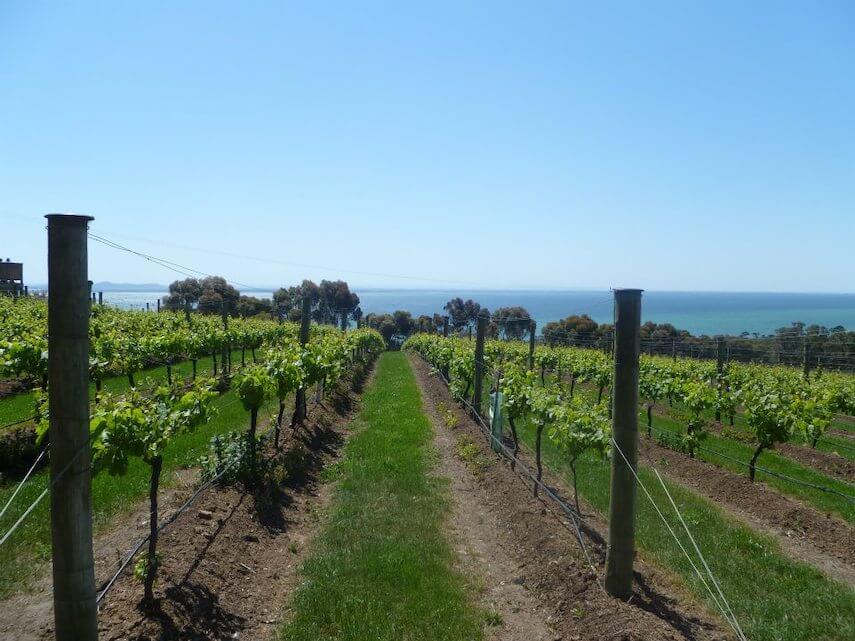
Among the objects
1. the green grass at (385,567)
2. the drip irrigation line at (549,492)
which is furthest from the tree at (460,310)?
the green grass at (385,567)

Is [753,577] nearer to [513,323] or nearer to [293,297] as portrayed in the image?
[513,323]

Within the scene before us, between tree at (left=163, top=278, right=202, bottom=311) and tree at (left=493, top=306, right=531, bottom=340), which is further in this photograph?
tree at (left=163, top=278, right=202, bottom=311)

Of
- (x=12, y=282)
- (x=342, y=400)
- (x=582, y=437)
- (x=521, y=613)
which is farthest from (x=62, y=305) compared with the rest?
(x=12, y=282)

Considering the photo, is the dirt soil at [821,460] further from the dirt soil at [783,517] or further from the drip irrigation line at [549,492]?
the drip irrigation line at [549,492]

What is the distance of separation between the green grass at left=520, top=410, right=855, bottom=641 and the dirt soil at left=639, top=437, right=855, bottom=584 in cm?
57

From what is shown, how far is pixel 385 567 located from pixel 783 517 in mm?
6878

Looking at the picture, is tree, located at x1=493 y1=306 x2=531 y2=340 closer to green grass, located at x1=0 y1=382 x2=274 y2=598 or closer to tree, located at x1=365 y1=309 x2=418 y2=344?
green grass, located at x1=0 y1=382 x2=274 y2=598

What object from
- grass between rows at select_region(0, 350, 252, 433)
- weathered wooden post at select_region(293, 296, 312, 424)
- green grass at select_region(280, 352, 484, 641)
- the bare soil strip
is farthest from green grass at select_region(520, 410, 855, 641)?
weathered wooden post at select_region(293, 296, 312, 424)

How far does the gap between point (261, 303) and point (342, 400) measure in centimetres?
6033

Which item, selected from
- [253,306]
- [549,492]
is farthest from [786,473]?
[253,306]

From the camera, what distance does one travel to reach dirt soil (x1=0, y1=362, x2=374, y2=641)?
547 cm

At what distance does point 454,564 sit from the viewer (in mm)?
7570

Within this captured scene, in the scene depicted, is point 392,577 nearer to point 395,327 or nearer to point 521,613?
point 521,613

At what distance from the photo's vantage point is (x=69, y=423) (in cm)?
380
